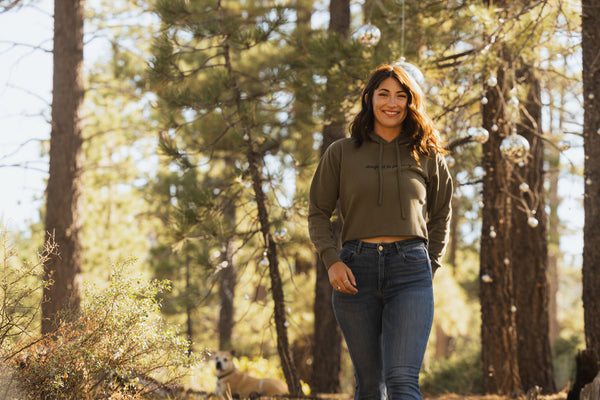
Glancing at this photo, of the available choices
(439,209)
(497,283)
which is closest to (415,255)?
(439,209)

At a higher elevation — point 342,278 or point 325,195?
point 325,195

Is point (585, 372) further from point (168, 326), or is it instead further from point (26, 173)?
point (26, 173)

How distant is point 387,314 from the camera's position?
7.75ft

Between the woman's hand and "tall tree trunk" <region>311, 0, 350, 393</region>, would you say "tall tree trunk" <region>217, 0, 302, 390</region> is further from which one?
the woman's hand

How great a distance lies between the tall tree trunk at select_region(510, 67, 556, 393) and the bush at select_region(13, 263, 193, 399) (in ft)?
15.3

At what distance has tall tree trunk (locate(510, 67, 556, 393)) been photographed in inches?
261

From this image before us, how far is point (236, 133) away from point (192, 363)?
277 cm

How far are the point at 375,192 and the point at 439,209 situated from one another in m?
0.42

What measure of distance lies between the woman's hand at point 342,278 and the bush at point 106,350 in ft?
3.92

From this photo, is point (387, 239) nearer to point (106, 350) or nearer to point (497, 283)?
point (106, 350)

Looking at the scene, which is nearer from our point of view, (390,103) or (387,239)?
(387,239)

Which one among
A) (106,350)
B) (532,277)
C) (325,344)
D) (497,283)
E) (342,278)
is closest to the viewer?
(342,278)

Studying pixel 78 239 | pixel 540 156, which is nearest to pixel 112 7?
pixel 78 239

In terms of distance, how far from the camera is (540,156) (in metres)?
6.84
